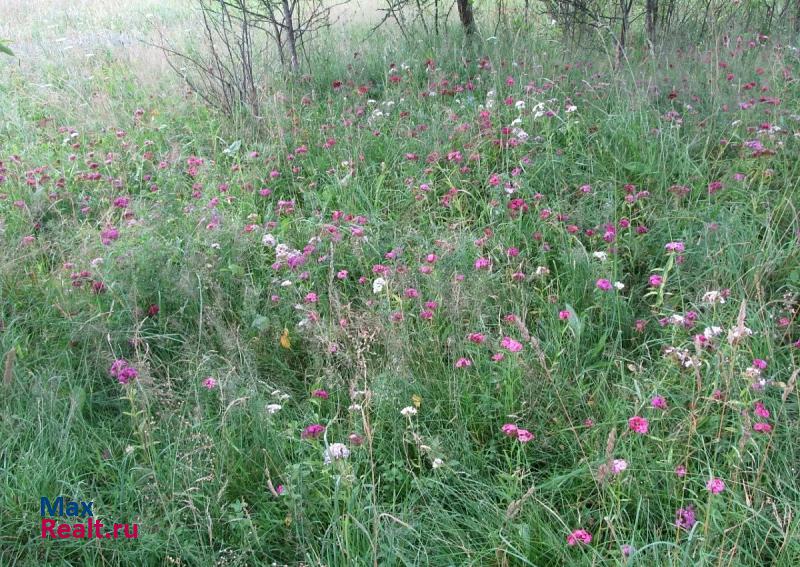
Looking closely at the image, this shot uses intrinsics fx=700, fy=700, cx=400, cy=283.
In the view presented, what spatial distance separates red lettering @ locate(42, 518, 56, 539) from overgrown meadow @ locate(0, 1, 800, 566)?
0.14 ft

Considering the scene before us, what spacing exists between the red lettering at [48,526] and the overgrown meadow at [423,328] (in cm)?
4

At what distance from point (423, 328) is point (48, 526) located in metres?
1.48

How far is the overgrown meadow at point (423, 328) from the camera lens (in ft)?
6.86

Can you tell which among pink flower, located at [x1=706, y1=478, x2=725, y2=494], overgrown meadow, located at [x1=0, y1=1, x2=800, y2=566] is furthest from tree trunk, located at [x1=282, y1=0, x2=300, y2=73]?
pink flower, located at [x1=706, y1=478, x2=725, y2=494]

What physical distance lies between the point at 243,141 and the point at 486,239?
99.6 inches

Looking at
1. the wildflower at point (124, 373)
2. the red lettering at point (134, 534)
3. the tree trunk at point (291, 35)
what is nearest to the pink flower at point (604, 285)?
the wildflower at point (124, 373)

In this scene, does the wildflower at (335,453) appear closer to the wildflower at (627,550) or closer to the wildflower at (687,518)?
the wildflower at (627,550)

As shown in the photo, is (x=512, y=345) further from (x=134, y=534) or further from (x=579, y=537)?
(x=134, y=534)

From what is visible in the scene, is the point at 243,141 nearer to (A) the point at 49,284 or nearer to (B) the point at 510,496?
(A) the point at 49,284

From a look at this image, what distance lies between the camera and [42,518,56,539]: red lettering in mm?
2080

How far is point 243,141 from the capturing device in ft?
17.1

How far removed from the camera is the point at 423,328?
2863 mm

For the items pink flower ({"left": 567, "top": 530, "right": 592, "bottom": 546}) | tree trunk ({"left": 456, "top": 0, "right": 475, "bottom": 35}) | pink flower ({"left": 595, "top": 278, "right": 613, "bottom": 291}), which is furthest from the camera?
tree trunk ({"left": 456, "top": 0, "right": 475, "bottom": 35})

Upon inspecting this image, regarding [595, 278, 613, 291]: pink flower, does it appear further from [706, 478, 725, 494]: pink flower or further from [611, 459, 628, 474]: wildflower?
[706, 478, 725, 494]: pink flower
